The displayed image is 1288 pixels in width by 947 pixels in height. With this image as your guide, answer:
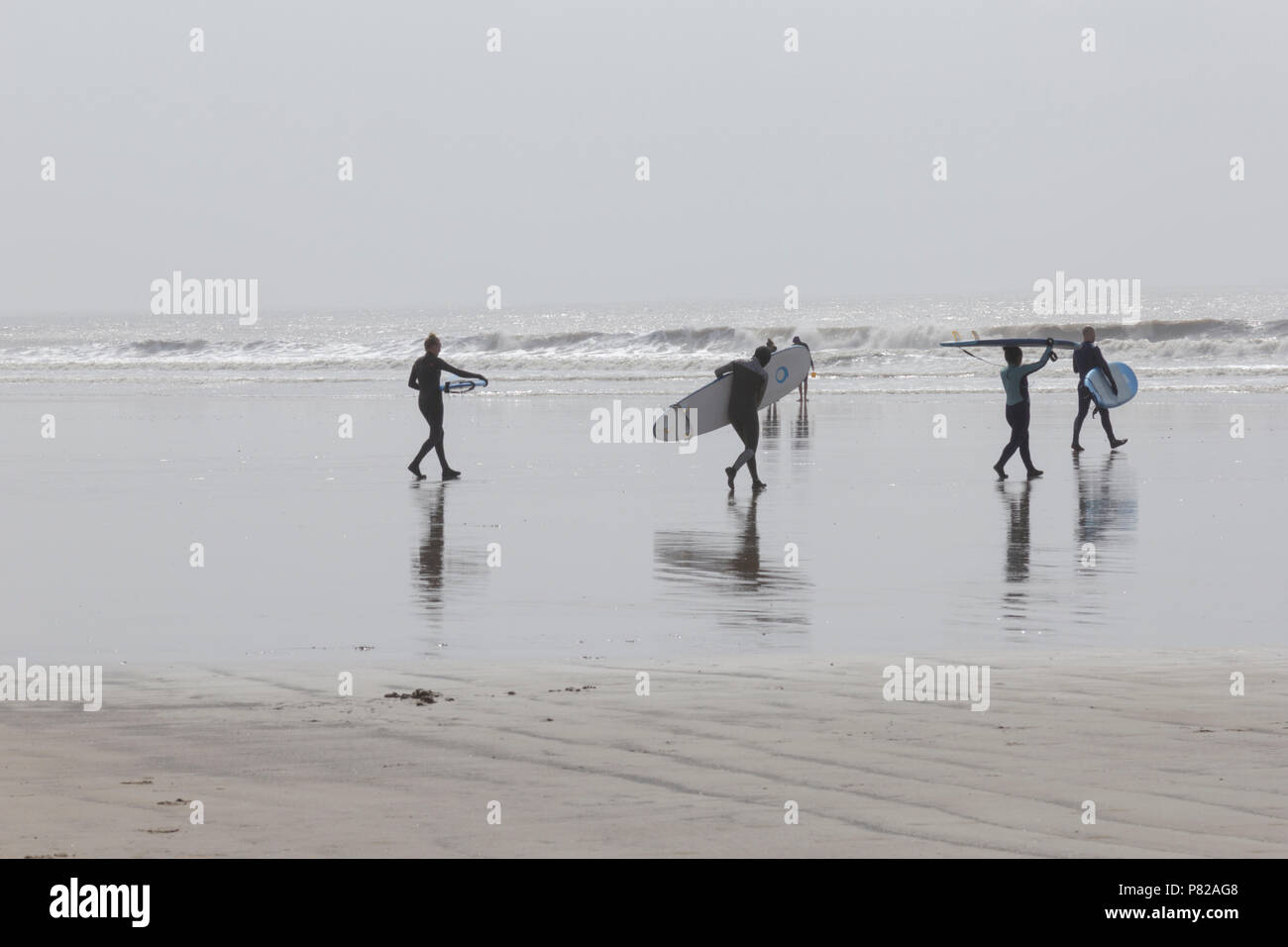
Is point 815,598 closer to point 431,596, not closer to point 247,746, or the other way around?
point 431,596

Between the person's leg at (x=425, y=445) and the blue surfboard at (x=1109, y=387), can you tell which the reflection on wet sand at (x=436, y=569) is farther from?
the blue surfboard at (x=1109, y=387)

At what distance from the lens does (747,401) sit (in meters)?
16.2

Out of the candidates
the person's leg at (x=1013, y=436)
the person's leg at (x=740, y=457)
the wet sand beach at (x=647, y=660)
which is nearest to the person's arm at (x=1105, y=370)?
the wet sand beach at (x=647, y=660)

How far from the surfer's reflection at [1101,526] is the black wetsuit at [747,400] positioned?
3.48 meters

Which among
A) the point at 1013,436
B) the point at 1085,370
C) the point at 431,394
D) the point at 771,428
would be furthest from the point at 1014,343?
the point at 771,428

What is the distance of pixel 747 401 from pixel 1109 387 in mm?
8050

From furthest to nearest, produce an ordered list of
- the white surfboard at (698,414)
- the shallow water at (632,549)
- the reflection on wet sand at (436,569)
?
1. the white surfboard at (698,414)
2. the reflection on wet sand at (436,569)
3. the shallow water at (632,549)

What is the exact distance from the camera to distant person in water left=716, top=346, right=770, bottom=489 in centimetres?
1612

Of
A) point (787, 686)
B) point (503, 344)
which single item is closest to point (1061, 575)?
point (787, 686)

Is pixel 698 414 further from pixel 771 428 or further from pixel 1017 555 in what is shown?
pixel 1017 555

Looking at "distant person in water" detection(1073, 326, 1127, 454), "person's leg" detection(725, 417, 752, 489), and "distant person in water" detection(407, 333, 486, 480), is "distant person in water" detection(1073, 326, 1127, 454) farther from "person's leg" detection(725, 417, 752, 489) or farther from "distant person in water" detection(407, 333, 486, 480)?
"distant person in water" detection(407, 333, 486, 480)

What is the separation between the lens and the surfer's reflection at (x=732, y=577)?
9.45m

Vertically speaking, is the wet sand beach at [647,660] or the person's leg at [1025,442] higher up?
the person's leg at [1025,442]

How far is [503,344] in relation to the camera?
2768 inches
